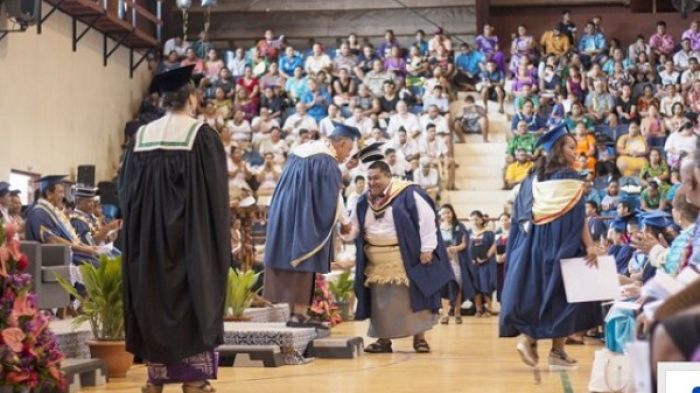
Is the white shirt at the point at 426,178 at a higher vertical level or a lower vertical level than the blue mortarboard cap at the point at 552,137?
lower

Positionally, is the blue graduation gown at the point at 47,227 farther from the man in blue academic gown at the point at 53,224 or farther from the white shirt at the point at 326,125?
the white shirt at the point at 326,125

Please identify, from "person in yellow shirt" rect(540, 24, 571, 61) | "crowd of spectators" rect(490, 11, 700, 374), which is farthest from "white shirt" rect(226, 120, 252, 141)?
"person in yellow shirt" rect(540, 24, 571, 61)

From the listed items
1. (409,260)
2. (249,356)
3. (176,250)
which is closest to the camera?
(176,250)

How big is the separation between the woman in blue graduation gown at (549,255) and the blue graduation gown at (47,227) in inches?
155

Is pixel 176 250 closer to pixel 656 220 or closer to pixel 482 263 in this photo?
pixel 656 220

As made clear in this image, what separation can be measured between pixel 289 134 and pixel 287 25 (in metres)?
4.47

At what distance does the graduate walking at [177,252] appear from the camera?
17.9ft

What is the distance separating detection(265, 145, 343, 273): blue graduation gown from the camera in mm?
8672

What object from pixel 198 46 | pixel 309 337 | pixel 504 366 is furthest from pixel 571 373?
pixel 198 46

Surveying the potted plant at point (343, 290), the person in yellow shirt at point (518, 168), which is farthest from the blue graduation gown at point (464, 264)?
the person in yellow shirt at point (518, 168)

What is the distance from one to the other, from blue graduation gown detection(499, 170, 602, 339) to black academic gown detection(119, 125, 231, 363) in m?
2.59

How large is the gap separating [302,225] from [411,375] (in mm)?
1600

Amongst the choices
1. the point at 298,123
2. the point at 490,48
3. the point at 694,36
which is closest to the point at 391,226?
the point at 298,123

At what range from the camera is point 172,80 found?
19.1 feet
